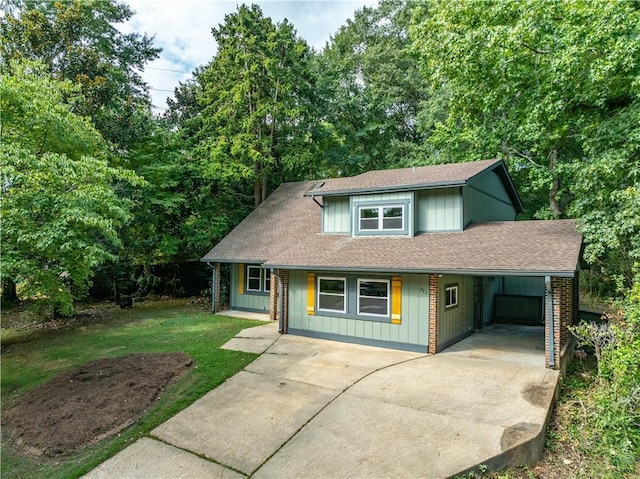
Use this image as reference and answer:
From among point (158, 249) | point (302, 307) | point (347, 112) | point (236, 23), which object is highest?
point (236, 23)

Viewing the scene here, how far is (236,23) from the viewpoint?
1894 centimetres

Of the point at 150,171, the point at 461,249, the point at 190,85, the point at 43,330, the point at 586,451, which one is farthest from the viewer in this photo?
the point at 190,85

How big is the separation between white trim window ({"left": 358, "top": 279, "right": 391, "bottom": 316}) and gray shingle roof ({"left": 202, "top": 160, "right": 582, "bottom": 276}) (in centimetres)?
70

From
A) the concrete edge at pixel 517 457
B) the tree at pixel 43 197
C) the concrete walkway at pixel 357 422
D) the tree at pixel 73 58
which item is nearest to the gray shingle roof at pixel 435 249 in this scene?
the concrete walkway at pixel 357 422

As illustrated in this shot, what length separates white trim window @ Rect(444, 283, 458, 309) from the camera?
9617 millimetres

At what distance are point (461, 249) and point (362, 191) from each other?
11.8 ft

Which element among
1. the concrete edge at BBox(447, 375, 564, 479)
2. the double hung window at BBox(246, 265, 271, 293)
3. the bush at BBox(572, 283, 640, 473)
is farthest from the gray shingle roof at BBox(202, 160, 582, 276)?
the concrete edge at BBox(447, 375, 564, 479)

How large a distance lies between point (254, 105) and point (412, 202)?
1245cm

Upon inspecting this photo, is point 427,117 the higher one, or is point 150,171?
point 427,117

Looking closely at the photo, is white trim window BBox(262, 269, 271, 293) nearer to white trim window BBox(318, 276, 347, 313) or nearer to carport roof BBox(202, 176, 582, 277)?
carport roof BBox(202, 176, 582, 277)

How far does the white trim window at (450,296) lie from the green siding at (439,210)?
5.97 feet

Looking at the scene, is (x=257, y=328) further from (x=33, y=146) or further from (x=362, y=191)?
(x=33, y=146)

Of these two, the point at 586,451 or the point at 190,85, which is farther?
the point at 190,85

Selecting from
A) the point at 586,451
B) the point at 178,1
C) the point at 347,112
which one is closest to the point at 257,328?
the point at 586,451
